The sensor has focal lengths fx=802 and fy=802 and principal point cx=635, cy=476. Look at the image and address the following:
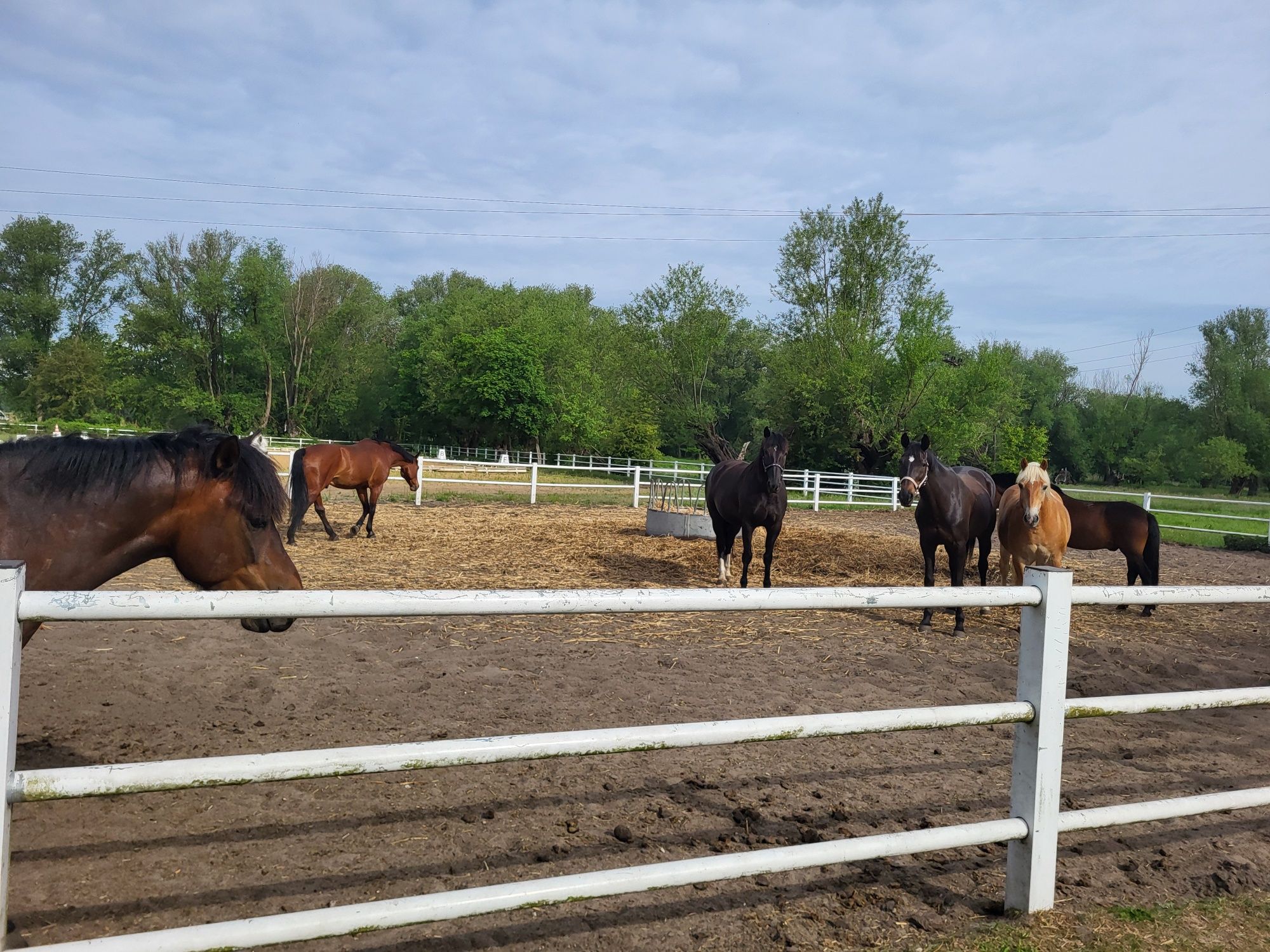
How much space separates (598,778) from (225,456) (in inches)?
84.1

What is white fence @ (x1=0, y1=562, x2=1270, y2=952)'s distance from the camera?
1.63m

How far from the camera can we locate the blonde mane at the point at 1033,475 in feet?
25.9

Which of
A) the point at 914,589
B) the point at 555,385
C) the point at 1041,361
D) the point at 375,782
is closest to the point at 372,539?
the point at 375,782

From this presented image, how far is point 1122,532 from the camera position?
930cm

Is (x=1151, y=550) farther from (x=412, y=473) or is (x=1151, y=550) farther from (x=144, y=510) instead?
(x=412, y=473)

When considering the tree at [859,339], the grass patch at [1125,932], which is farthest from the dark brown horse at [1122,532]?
the tree at [859,339]

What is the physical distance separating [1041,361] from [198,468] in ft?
252

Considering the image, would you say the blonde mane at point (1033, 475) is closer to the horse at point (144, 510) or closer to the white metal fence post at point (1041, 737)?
the white metal fence post at point (1041, 737)

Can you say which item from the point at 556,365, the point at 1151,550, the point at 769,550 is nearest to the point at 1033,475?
the point at 1151,550

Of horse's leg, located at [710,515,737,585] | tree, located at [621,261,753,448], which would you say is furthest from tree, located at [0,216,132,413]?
horse's leg, located at [710,515,737,585]

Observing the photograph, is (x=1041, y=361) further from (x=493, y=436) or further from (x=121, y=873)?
(x=121, y=873)

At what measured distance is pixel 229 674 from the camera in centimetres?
526

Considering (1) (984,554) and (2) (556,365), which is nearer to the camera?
(1) (984,554)

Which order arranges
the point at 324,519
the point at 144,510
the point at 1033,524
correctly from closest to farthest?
1. the point at 144,510
2. the point at 1033,524
3. the point at 324,519
